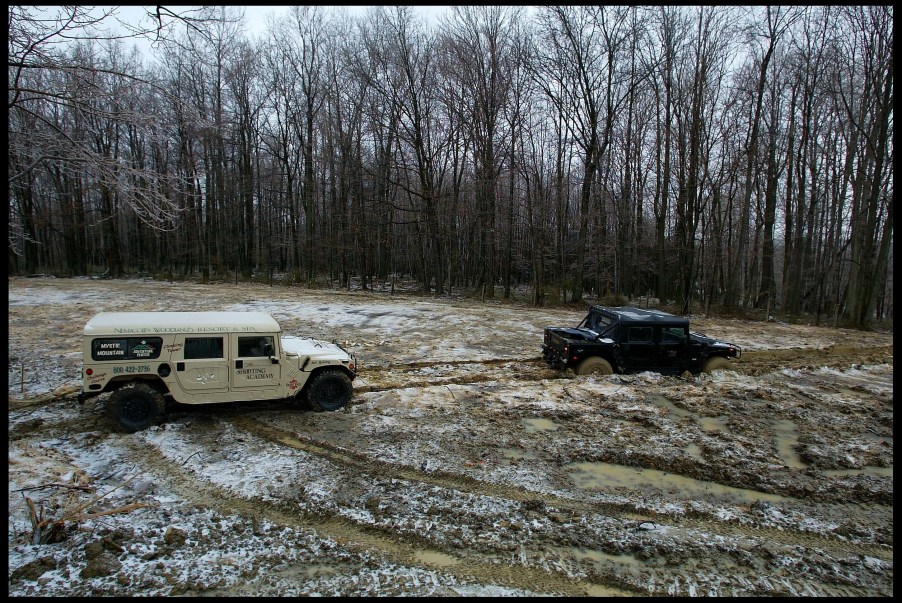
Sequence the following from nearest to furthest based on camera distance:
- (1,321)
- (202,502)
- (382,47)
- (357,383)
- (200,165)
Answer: (1,321), (202,502), (357,383), (382,47), (200,165)

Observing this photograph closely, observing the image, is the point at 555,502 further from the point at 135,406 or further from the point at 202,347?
the point at 135,406

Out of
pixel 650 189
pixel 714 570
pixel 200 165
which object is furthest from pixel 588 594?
pixel 200 165

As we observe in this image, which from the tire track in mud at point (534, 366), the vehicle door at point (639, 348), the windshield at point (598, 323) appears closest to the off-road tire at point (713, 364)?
the tire track in mud at point (534, 366)

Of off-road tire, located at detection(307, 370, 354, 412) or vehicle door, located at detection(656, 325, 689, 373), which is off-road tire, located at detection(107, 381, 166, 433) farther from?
vehicle door, located at detection(656, 325, 689, 373)

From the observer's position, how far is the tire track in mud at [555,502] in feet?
16.3

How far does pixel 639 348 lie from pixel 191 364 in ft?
30.5

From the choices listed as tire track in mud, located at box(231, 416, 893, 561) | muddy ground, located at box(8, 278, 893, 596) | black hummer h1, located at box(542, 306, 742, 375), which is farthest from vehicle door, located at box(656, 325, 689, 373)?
tire track in mud, located at box(231, 416, 893, 561)

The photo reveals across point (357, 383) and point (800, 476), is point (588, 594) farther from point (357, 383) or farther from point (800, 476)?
point (357, 383)

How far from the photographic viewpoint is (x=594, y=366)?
10867 millimetres

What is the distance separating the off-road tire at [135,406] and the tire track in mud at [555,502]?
1.65m

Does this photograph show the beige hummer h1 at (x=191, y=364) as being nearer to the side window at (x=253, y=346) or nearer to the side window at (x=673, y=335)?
the side window at (x=253, y=346)

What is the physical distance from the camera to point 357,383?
10.1 m

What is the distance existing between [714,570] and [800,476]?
9.67 feet

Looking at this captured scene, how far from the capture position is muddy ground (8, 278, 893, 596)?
172 inches
